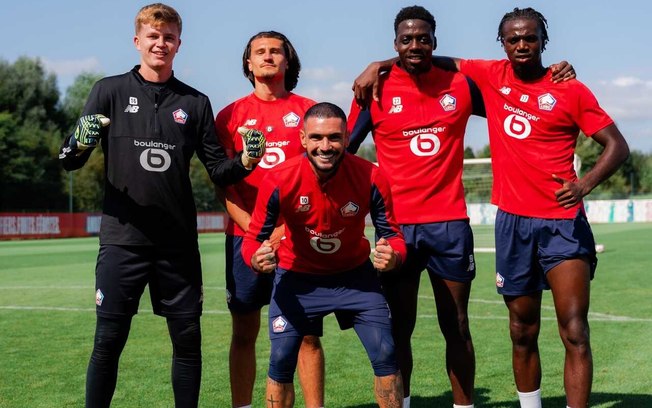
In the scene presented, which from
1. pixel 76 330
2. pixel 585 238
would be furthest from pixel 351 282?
pixel 76 330

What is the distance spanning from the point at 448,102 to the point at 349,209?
3.96 feet

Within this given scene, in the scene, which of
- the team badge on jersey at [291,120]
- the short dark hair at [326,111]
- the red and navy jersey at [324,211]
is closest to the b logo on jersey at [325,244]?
the red and navy jersey at [324,211]

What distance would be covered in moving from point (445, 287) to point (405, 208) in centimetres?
62

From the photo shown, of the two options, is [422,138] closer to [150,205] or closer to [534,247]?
[534,247]

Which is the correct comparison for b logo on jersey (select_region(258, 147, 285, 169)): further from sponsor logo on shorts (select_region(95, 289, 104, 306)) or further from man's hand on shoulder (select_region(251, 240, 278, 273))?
sponsor logo on shorts (select_region(95, 289, 104, 306))

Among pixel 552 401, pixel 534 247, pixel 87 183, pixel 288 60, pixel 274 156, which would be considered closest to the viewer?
pixel 534 247

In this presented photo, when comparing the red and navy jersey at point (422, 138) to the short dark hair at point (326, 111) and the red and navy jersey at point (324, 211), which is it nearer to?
the red and navy jersey at point (324, 211)

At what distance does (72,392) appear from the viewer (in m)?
7.39

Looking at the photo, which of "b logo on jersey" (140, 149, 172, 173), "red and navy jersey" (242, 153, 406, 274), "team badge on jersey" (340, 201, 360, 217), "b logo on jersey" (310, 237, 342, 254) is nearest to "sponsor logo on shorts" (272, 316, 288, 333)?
"red and navy jersey" (242, 153, 406, 274)

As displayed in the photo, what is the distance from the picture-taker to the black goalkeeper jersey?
17.8ft

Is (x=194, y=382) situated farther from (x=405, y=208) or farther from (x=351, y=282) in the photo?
(x=405, y=208)

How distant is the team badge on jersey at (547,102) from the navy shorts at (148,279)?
2490 mm

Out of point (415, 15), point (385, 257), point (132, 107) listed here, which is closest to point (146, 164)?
point (132, 107)

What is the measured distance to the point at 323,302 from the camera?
17.6 feet
